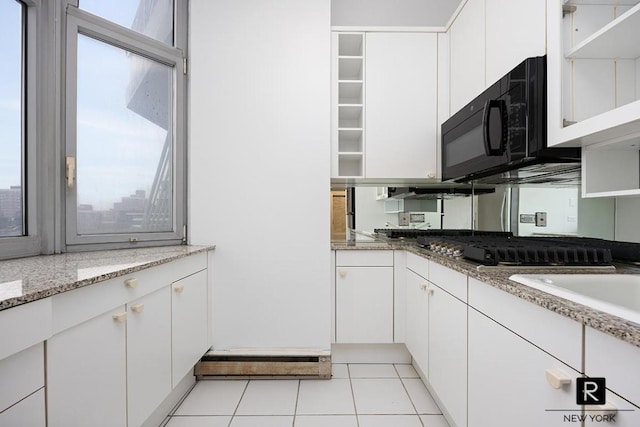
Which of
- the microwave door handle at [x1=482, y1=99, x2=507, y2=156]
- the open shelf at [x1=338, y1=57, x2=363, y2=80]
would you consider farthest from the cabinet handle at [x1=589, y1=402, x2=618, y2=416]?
the open shelf at [x1=338, y1=57, x2=363, y2=80]

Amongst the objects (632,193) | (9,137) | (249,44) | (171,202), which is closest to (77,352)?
(9,137)

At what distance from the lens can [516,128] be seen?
1299 millimetres

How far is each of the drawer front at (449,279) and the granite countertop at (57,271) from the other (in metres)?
1.29

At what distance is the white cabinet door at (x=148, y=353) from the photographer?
1.24m

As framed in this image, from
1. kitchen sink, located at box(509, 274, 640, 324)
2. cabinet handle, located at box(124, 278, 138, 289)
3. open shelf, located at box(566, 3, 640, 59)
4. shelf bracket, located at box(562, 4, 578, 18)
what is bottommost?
cabinet handle, located at box(124, 278, 138, 289)

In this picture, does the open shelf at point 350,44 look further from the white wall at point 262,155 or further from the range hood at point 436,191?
the range hood at point 436,191

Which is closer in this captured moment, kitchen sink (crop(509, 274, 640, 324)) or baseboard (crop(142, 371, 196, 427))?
kitchen sink (crop(509, 274, 640, 324))

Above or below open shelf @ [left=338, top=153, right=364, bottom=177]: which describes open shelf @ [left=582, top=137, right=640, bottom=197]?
below

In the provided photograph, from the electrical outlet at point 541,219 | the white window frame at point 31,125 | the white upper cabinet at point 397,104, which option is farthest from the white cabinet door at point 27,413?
the electrical outlet at point 541,219

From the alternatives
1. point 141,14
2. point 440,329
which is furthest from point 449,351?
point 141,14

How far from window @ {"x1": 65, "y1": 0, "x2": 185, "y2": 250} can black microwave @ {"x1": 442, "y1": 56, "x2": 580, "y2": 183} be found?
178 centimetres

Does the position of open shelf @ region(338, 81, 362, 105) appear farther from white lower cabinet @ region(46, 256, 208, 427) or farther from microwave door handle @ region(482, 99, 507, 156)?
white lower cabinet @ region(46, 256, 208, 427)

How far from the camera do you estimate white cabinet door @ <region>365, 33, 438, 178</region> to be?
89.4 inches

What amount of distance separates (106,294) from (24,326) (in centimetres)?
33
